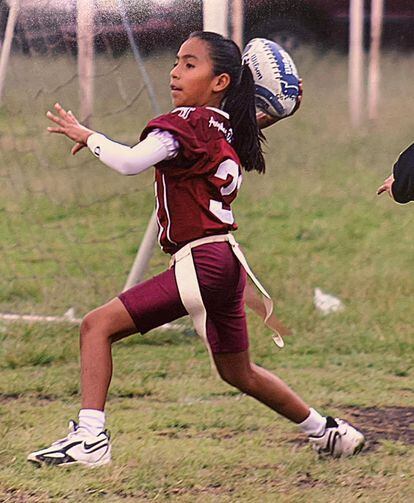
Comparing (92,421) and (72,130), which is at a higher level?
(72,130)

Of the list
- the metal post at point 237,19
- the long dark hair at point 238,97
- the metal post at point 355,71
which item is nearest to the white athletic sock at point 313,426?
the long dark hair at point 238,97

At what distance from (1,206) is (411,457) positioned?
12.0 ft

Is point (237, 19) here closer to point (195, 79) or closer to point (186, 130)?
point (195, 79)

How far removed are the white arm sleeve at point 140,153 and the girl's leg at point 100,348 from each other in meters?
0.45

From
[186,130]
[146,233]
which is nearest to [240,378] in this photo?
[186,130]

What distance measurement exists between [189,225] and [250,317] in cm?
260

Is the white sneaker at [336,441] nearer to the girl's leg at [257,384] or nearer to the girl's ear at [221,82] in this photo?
the girl's leg at [257,384]

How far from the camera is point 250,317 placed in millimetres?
6797

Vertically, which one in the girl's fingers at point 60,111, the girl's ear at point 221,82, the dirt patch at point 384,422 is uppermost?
the girl's ear at point 221,82

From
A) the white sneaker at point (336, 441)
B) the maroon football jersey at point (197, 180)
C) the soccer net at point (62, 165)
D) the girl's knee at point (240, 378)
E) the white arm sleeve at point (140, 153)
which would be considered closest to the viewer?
the white arm sleeve at point (140, 153)

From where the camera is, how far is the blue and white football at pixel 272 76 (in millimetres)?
4477

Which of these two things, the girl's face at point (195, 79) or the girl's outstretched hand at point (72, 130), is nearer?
the girl's outstretched hand at point (72, 130)

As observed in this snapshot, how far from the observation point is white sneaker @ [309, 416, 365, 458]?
453 centimetres

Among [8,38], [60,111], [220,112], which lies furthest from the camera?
[8,38]
